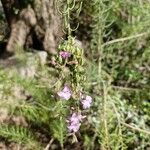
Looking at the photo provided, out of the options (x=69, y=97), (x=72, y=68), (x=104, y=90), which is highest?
(x=72, y=68)

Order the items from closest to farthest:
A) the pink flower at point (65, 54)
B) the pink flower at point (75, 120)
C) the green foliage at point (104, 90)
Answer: the pink flower at point (65, 54) → the pink flower at point (75, 120) → the green foliage at point (104, 90)

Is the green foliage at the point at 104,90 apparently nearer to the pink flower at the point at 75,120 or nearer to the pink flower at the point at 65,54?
the pink flower at the point at 75,120

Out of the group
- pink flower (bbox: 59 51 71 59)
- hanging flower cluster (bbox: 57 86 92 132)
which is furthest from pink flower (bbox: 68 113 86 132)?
pink flower (bbox: 59 51 71 59)

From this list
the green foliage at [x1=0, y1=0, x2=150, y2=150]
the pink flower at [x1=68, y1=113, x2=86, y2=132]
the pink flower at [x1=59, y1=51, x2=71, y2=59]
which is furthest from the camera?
the green foliage at [x1=0, y1=0, x2=150, y2=150]

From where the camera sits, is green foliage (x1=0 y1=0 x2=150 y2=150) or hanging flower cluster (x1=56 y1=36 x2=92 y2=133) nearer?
hanging flower cluster (x1=56 y1=36 x2=92 y2=133)

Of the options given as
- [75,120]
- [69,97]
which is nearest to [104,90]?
[75,120]

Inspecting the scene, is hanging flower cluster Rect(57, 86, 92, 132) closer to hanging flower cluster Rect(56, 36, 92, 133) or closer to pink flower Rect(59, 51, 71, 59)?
hanging flower cluster Rect(56, 36, 92, 133)

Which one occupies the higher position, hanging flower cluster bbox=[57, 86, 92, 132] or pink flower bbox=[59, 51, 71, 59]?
pink flower bbox=[59, 51, 71, 59]

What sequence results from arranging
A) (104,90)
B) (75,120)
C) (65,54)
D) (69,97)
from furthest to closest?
(104,90) → (75,120) → (69,97) → (65,54)

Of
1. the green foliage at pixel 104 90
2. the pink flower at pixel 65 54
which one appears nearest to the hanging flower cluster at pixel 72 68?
the pink flower at pixel 65 54

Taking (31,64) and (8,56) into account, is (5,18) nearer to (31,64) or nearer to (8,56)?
(8,56)

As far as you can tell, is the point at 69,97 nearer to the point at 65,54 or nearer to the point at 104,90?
the point at 65,54

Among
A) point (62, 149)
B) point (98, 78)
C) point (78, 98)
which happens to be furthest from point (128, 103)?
point (78, 98)
